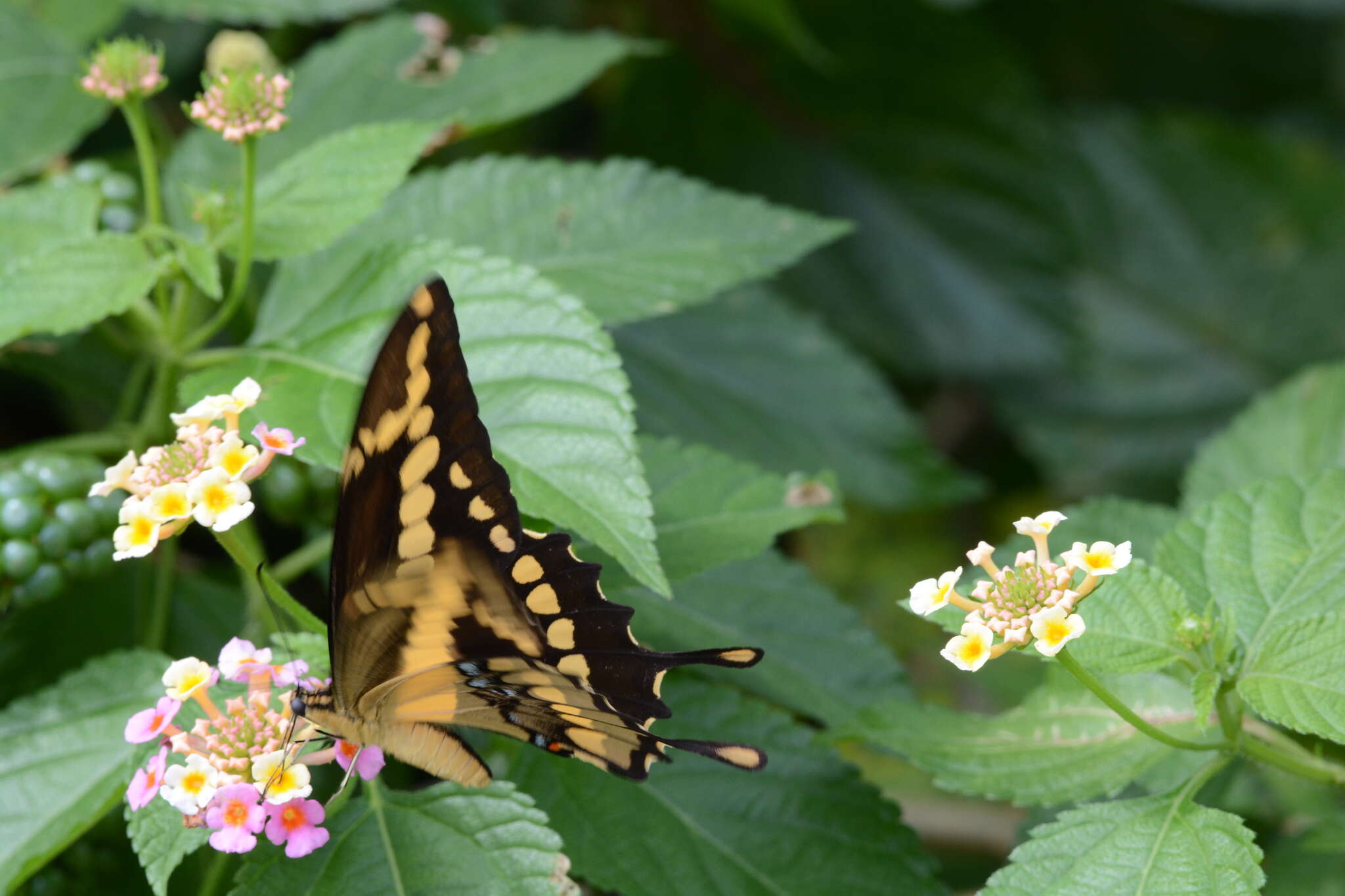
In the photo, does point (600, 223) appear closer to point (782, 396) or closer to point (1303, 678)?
point (782, 396)

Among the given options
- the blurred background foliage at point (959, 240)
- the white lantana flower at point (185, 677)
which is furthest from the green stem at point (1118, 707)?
the blurred background foliage at point (959, 240)

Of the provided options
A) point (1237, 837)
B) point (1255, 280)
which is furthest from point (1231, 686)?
point (1255, 280)

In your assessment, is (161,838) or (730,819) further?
(730,819)

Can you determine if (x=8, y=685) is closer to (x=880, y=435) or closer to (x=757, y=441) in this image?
(x=757, y=441)

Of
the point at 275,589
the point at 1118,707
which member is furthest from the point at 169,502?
the point at 1118,707

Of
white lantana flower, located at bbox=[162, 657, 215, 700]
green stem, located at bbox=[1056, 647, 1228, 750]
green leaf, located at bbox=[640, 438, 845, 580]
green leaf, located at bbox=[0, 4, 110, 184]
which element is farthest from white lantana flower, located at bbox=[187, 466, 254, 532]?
green leaf, located at bbox=[0, 4, 110, 184]

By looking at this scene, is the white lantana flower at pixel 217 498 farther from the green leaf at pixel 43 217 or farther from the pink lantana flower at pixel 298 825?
the green leaf at pixel 43 217
